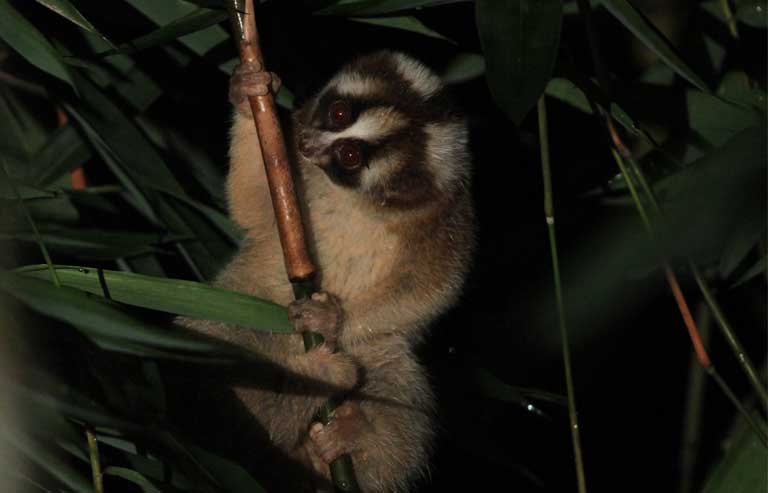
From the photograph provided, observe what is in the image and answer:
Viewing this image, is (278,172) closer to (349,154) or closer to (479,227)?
(349,154)

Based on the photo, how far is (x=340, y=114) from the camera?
2.75 meters

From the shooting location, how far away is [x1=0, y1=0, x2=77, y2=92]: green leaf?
233 cm

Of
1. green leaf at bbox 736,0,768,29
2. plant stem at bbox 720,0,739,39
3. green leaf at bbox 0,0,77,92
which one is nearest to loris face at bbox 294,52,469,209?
green leaf at bbox 0,0,77,92

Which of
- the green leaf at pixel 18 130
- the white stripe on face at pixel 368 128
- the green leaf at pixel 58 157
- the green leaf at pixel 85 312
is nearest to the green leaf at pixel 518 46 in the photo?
the white stripe on face at pixel 368 128

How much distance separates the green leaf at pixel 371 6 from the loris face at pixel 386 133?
297 mm

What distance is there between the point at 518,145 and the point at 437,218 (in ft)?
3.74

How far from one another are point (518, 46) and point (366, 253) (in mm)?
1038

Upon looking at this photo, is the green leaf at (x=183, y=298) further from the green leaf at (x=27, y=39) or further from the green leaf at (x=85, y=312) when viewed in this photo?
the green leaf at (x=27, y=39)

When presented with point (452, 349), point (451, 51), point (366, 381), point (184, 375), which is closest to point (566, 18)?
point (451, 51)

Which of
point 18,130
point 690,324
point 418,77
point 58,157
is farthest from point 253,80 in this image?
point 18,130

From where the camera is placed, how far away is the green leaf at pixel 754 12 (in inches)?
130

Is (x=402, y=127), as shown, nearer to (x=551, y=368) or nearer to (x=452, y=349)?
(x=452, y=349)

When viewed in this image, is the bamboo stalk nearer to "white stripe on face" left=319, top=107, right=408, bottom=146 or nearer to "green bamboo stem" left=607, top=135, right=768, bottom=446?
"green bamboo stem" left=607, top=135, right=768, bottom=446

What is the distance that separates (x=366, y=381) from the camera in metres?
2.99
